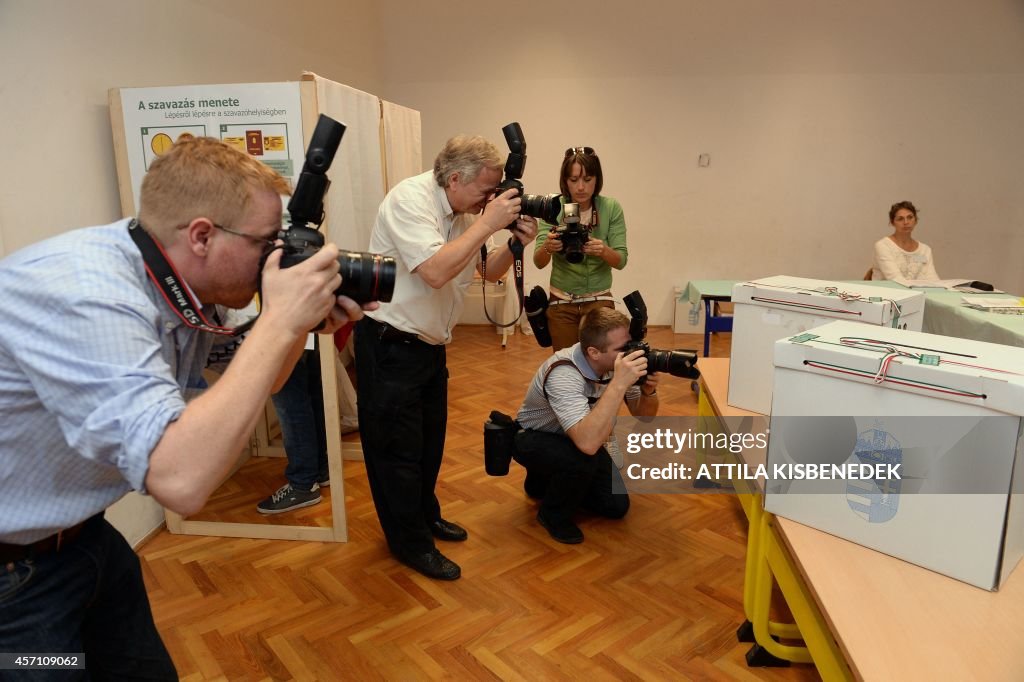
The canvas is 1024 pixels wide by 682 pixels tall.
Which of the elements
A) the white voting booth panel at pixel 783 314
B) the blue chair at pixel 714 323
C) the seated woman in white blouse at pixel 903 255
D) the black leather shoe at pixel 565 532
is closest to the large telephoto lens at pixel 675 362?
the white voting booth panel at pixel 783 314

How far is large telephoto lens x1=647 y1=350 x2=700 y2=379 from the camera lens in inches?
83.7

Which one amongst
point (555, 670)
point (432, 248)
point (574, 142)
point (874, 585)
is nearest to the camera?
point (874, 585)

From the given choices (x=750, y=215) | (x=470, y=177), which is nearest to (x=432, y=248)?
(x=470, y=177)

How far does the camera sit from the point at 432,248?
2.01 m

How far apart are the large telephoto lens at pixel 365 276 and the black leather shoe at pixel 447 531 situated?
1634 millimetres

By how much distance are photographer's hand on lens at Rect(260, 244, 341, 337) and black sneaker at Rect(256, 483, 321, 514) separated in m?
2.06

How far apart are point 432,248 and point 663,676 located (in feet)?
4.29

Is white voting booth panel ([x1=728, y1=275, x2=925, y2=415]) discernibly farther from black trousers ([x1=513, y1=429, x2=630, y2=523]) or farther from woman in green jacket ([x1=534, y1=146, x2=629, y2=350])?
woman in green jacket ([x1=534, y1=146, x2=629, y2=350])

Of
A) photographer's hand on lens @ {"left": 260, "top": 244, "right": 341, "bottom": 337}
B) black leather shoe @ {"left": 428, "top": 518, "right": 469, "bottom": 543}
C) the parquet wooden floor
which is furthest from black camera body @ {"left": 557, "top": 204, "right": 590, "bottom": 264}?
photographer's hand on lens @ {"left": 260, "top": 244, "right": 341, "bottom": 337}

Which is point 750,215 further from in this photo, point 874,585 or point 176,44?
point 874,585

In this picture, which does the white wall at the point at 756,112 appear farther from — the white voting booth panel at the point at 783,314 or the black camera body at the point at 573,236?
the white voting booth panel at the point at 783,314

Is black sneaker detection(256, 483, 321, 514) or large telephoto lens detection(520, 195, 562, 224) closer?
large telephoto lens detection(520, 195, 562, 224)

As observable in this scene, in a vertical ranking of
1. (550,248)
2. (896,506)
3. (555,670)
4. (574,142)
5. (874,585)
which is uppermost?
(574,142)

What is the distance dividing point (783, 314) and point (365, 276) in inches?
54.4
